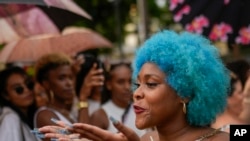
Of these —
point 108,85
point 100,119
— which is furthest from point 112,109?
point 100,119

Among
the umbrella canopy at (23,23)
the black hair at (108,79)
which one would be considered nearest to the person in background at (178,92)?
the black hair at (108,79)

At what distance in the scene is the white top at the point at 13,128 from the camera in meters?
5.71

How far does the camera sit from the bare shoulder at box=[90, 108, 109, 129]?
6.53m

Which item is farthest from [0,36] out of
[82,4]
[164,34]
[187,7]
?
[82,4]

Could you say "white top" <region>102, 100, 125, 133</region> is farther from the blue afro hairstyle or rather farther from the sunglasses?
the blue afro hairstyle

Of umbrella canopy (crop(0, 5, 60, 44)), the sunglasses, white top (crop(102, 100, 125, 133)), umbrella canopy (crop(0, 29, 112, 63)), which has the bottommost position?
white top (crop(102, 100, 125, 133))

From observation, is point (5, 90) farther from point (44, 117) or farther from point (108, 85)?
point (108, 85)

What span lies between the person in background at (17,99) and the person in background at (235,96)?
162 centimetres

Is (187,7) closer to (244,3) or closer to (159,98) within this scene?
(244,3)

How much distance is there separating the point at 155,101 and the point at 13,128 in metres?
2.05

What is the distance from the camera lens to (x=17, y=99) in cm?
653

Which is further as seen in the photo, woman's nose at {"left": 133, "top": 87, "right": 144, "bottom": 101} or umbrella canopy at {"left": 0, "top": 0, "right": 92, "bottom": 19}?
umbrella canopy at {"left": 0, "top": 0, "right": 92, "bottom": 19}

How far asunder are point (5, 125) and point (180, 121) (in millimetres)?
2070

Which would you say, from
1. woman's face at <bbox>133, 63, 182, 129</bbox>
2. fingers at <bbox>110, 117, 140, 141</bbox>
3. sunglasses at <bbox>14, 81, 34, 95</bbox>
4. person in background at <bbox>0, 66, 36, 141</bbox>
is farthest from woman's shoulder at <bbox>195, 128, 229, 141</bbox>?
sunglasses at <bbox>14, 81, 34, 95</bbox>
